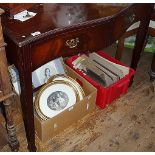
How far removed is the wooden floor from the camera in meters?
1.75

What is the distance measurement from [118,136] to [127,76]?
446 millimetres

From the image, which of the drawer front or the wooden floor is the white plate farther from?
the drawer front

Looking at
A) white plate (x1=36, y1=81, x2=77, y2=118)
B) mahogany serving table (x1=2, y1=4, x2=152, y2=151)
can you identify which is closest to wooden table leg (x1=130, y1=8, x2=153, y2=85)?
mahogany serving table (x1=2, y1=4, x2=152, y2=151)

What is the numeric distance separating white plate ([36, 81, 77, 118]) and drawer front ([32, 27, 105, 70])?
16.1 inches

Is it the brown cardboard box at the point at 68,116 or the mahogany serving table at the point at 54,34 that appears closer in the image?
the mahogany serving table at the point at 54,34

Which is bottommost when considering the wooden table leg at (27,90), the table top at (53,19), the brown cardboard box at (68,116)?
the brown cardboard box at (68,116)

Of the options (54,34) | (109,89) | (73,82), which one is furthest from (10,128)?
(109,89)

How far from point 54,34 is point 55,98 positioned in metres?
0.63

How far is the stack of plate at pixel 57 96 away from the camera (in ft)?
5.59

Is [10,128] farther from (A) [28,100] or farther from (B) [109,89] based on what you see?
(B) [109,89]

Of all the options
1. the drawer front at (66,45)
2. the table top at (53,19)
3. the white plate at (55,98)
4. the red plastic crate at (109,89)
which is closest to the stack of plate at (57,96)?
the white plate at (55,98)

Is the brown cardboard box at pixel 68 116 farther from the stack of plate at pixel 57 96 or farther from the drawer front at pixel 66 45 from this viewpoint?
the drawer front at pixel 66 45

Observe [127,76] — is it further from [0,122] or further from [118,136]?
[0,122]

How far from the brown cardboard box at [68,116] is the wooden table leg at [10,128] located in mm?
156
